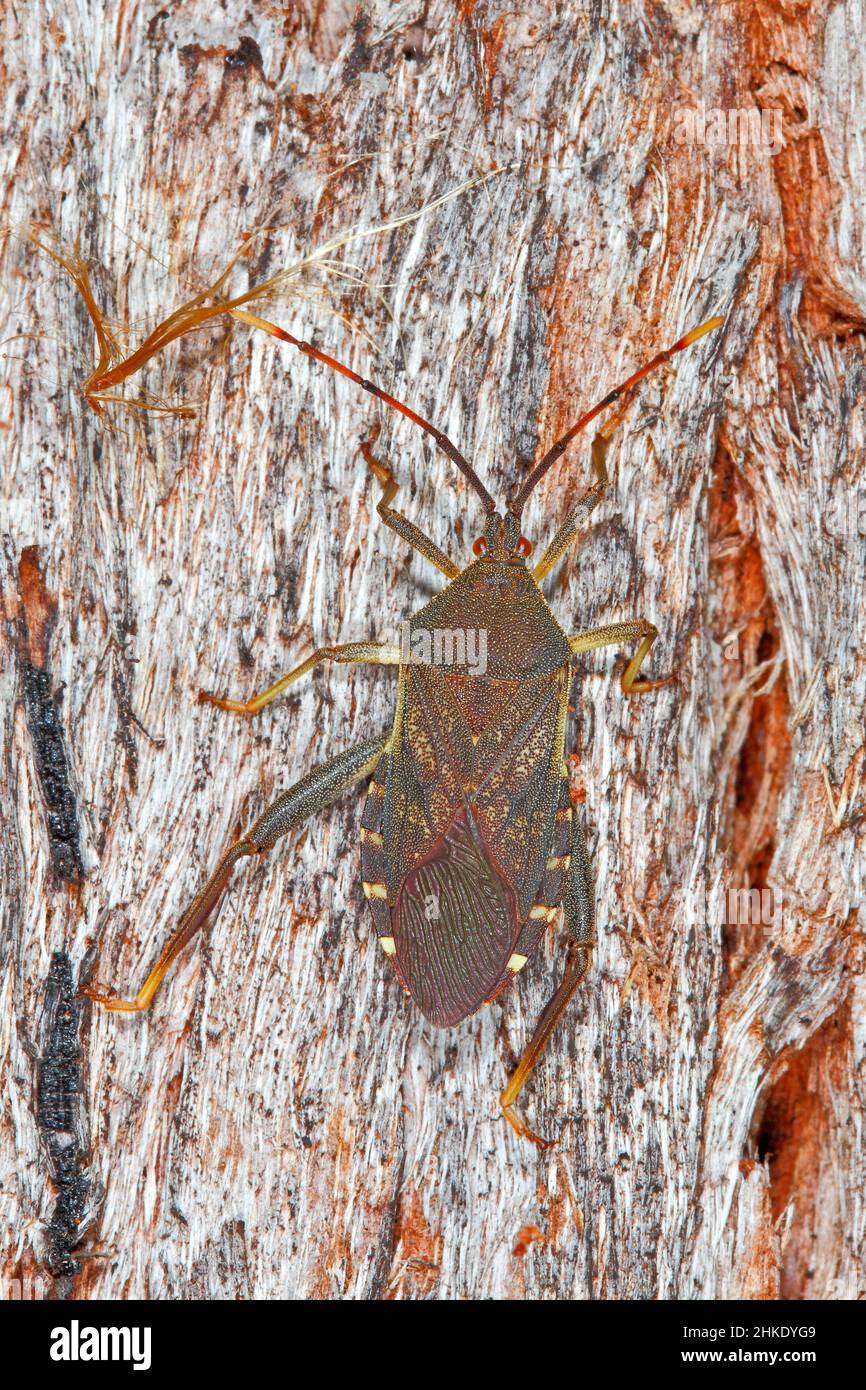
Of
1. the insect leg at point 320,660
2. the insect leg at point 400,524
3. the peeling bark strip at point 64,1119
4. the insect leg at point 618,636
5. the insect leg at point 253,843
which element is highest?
the insect leg at point 400,524

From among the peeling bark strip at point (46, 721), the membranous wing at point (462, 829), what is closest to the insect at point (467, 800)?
the membranous wing at point (462, 829)

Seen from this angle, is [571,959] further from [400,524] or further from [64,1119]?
[64,1119]

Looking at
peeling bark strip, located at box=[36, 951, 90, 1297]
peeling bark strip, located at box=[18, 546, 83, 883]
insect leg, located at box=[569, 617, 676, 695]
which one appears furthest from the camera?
insect leg, located at box=[569, 617, 676, 695]

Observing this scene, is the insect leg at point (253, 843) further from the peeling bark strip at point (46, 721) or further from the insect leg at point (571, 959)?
the insect leg at point (571, 959)

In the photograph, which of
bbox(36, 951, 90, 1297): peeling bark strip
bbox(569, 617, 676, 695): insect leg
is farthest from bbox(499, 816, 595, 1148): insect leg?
bbox(36, 951, 90, 1297): peeling bark strip

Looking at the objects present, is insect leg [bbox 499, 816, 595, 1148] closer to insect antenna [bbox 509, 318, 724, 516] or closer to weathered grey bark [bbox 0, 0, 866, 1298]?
weathered grey bark [bbox 0, 0, 866, 1298]
